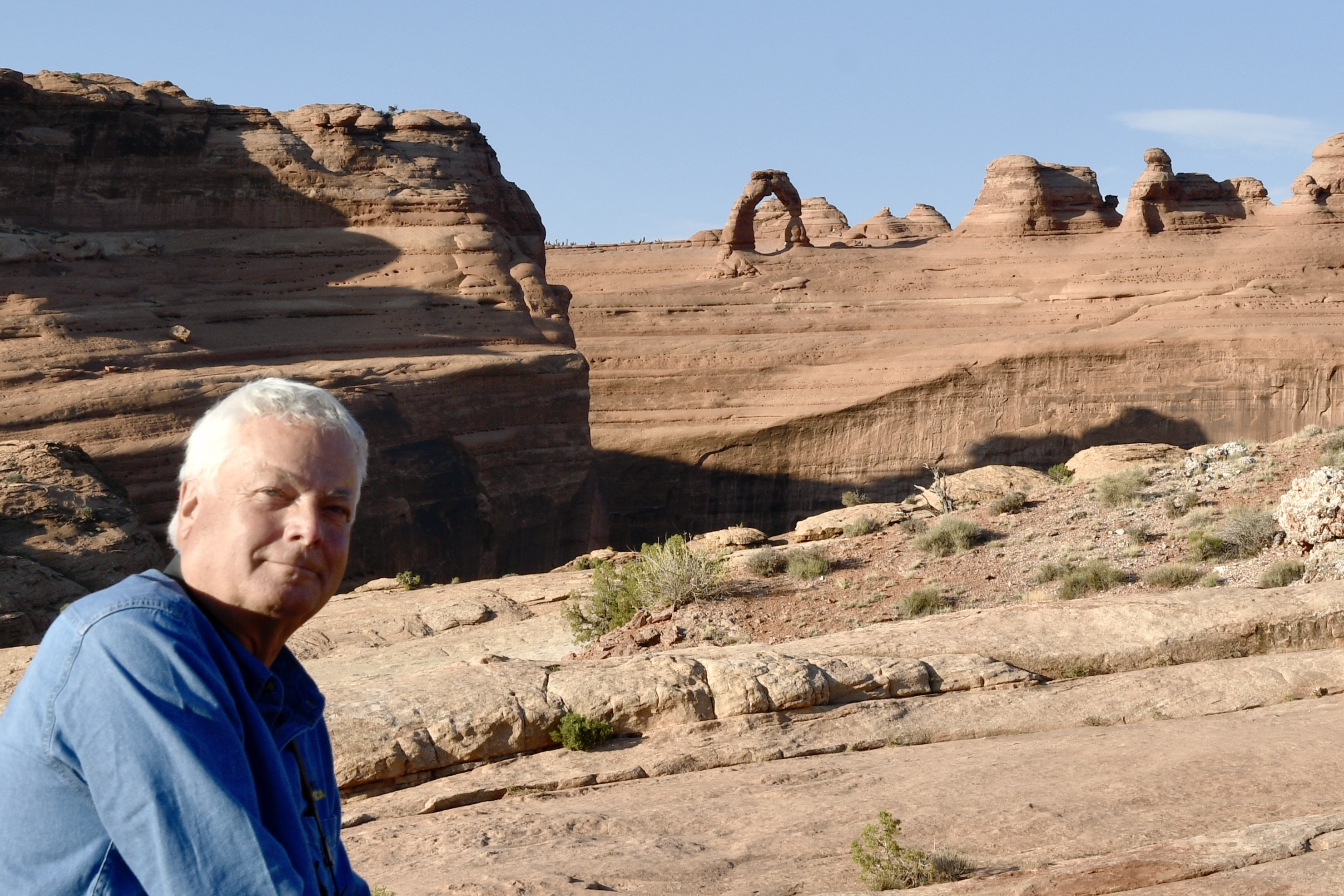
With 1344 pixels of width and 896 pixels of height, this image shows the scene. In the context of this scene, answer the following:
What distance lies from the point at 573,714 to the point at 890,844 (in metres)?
3.17

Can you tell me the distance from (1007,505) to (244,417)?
14.0 meters

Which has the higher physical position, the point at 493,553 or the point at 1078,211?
the point at 1078,211

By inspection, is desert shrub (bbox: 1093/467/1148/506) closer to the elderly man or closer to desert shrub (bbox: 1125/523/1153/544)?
desert shrub (bbox: 1125/523/1153/544)

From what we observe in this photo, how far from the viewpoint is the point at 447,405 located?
83.0 feet

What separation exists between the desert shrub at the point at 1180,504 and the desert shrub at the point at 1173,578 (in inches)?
79.4

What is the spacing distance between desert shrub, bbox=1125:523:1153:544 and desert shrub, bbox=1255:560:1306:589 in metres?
1.85

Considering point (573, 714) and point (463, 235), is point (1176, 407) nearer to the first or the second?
point (463, 235)

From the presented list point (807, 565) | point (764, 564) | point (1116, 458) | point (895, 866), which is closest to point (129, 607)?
point (895, 866)

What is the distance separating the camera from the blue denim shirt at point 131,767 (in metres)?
1.74

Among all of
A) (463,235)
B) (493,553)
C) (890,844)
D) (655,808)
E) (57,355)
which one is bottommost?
(493,553)

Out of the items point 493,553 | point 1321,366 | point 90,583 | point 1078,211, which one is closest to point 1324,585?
point 90,583

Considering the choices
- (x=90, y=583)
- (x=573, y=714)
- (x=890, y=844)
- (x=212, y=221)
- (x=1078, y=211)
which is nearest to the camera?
(x=890, y=844)

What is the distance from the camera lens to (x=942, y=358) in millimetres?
34844

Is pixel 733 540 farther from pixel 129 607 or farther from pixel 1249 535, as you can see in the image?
pixel 129 607
